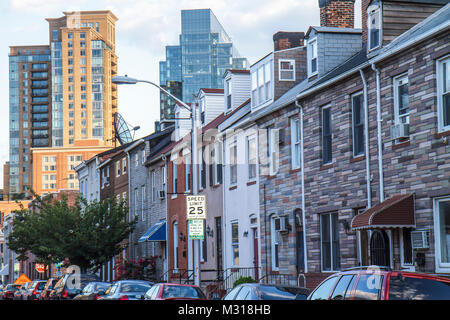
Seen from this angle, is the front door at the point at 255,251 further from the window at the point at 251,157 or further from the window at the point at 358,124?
the window at the point at 358,124

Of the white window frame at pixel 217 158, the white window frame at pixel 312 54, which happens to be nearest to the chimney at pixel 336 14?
the white window frame at pixel 312 54

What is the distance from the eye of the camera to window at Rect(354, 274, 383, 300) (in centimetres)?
1068

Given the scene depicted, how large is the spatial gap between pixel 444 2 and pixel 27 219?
3943 cm

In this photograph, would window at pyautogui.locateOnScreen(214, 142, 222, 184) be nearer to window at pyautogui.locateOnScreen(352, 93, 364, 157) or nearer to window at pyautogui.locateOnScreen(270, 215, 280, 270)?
window at pyautogui.locateOnScreen(270, 215, 280, 270)

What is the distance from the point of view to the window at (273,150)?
2872cm

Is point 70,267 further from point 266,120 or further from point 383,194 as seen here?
point 383,194

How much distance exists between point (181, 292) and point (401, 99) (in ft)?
25.0

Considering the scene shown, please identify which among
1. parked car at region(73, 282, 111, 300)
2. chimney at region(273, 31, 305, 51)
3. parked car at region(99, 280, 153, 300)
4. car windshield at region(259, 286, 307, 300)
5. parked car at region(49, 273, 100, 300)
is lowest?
parked car at region(49, 273, 100, 300)

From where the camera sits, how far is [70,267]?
49656 millimetres

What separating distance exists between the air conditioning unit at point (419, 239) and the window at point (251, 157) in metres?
12.1

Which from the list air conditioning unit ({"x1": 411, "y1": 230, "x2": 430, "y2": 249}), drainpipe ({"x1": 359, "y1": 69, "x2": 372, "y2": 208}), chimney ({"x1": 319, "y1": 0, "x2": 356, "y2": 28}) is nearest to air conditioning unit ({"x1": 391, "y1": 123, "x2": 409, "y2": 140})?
drainpipe ({"x1": 359, "y1": 69, "x2": 372, "y2": 208})

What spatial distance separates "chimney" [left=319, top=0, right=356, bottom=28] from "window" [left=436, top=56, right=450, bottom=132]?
43.6ft
